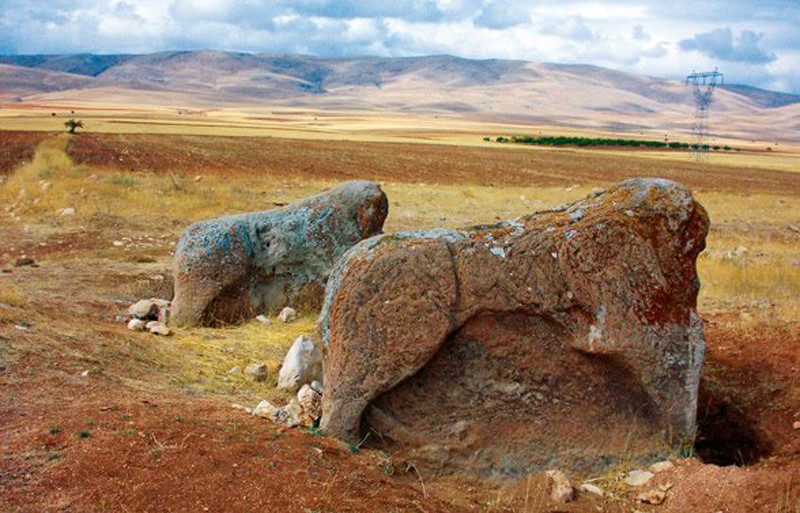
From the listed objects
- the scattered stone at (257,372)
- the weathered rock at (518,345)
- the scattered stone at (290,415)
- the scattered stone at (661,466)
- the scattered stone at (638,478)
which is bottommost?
the scattered stone at (638,478)

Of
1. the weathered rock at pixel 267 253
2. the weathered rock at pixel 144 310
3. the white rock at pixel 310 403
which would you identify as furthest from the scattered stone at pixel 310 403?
the weathered rock at pixel 144 310

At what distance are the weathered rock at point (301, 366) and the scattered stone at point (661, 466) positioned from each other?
3531 mm

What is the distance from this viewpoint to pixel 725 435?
816 centimetres

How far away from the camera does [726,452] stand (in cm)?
798

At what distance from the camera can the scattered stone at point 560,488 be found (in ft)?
21.5

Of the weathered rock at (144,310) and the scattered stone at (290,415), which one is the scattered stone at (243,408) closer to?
the scattered stone at (290,415)

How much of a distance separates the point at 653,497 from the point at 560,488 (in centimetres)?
81

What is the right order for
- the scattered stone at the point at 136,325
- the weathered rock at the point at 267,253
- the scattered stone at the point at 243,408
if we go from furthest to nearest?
the weathered rock at the point at 267,253 → the scattered stone at the point at 136,325 → the scattered stone at the point at 243,408

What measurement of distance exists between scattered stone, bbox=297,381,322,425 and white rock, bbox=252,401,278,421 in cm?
31

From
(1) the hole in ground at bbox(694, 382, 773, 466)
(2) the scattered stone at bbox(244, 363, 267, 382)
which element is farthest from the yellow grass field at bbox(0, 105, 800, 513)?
(2) the scattered stone at bbox(244, 363, 267, 382)

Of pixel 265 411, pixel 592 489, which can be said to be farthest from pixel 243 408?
pixel 592 489

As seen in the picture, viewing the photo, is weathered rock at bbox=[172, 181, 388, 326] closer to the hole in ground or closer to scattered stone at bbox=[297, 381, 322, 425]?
scattered stone at bbox=[297, 381, 322, 425]

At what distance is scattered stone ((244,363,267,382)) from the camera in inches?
344

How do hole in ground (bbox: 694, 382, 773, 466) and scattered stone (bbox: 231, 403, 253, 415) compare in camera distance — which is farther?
hole in ground (bbox: 694, 382, 773, 466)
